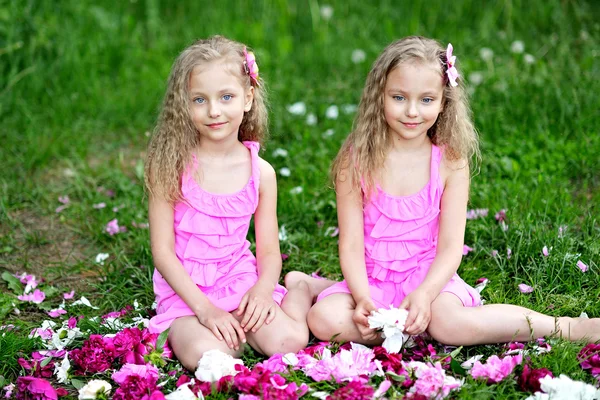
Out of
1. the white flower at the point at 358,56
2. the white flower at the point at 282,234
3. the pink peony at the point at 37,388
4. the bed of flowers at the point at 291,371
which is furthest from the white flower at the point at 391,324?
the white flower at the point at 358,56

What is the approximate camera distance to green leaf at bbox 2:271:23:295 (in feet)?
10.7

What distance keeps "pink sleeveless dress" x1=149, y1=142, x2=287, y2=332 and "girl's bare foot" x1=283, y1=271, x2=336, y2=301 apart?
0.40ft

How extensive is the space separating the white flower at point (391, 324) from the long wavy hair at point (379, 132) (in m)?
0.45

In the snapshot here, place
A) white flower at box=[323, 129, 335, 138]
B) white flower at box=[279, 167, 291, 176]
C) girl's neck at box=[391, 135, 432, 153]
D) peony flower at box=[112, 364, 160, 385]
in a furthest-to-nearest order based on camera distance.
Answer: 1. white flower at box=[323, 129, 335, 138]
2. white flower at box=[279, 167, 291, 176]
3. girl's neck at box=[391, 135, 432, 153]
4. peony flower at box=[112, 364, 160, 385]

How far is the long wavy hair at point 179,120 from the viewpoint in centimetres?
273

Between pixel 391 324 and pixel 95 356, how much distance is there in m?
0.96

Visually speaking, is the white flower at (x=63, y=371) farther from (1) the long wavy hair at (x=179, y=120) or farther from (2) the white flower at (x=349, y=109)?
(2) the white flower at (x=349, y=109)

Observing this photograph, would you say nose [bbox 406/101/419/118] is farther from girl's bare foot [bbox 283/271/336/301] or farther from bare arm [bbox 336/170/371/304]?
girl's bare foot [bbox 283/271/336/301]

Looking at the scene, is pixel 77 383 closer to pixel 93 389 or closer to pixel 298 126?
pixel 93 389

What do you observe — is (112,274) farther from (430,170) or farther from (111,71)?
(111,71)

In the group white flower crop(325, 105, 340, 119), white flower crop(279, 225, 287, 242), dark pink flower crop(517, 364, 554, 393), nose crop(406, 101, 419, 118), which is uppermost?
nose crop(406, 101, 419, 118)

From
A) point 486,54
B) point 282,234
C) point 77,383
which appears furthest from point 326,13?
point 77,383

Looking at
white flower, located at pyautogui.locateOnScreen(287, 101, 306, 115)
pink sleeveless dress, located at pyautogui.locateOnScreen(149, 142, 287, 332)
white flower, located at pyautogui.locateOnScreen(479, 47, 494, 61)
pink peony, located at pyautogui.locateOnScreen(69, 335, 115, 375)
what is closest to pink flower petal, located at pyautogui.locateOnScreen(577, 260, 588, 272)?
pink sleeveless dress, located at pyautogui.locateOnScreen(149, 142, 287, 332)

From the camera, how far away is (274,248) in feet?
9.68
